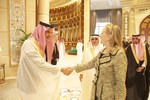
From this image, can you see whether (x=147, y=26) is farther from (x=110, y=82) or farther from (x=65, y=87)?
(x=110, y=82)

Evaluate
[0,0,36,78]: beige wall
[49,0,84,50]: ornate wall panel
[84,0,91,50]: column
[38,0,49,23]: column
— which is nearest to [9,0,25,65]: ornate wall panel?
[0,0,36,78]: beige wall

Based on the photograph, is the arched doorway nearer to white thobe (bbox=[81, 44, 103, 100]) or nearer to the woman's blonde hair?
white thobe (bbox=[81, 44, 103, 100])

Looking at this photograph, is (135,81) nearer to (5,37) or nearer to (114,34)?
(114,34)

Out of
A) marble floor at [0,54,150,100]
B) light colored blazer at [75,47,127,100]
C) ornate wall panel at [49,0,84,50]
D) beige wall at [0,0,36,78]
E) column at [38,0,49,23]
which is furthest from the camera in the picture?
ornate wall panel at [49,0,84,50]

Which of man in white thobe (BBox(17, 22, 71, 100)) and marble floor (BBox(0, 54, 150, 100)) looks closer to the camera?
man in white thobe (BBox(17, 22, 71, 100))

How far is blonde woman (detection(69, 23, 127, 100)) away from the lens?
185 centimetres

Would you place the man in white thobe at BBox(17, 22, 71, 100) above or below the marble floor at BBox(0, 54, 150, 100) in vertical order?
above

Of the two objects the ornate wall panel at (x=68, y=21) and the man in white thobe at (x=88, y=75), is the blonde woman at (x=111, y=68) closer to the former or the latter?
the man in white thobe at (x=88, y=75)

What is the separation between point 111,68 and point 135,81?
2.28 m

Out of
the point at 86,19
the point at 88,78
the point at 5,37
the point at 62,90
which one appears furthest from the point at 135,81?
the point at 86,19

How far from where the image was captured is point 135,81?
396 centimetres

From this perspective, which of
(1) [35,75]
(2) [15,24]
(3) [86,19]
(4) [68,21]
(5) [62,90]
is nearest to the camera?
(1) [35,75]

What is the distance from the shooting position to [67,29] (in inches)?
739

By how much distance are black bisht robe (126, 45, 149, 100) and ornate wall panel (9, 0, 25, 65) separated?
3.95 m
